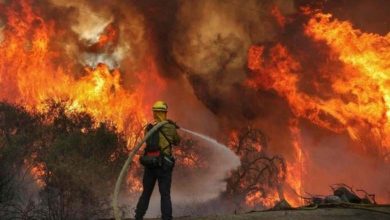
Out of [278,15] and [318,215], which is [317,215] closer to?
[318,215]

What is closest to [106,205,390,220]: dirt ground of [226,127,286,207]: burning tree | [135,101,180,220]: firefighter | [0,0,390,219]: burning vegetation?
[135,101,180,220]: firefighter

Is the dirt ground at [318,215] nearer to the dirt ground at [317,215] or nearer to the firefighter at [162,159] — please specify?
the dirt ground at [317,215]

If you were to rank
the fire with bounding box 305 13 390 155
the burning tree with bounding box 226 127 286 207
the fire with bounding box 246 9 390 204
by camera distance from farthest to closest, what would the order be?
the burning tree with bounding box 226 127 286 207, the fire with bounding box 246 9 390 204, the fire with bounding box 305 13 390 155

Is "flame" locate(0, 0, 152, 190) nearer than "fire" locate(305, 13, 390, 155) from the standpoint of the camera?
No

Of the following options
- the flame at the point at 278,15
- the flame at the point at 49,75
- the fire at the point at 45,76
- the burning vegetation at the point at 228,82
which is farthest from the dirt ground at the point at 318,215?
the flame at the point at 278,15

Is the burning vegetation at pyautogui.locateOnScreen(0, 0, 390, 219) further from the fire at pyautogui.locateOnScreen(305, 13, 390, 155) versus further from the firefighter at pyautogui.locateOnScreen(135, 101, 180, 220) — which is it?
the firefighter at pyautogui.locateOnScreen(135, 101, 180, 220)

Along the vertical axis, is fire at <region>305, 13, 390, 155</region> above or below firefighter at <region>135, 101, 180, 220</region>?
above

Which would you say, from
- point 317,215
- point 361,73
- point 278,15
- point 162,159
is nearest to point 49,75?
point 278,15

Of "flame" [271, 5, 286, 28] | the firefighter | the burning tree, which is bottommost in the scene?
the firefighter

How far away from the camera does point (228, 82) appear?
24.5m

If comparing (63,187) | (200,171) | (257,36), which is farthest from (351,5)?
(63,187)

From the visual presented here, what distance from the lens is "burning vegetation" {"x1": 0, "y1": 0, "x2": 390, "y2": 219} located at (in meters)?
20.2

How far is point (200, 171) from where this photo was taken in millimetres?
20641

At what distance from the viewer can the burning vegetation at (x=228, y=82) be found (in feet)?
66.2
